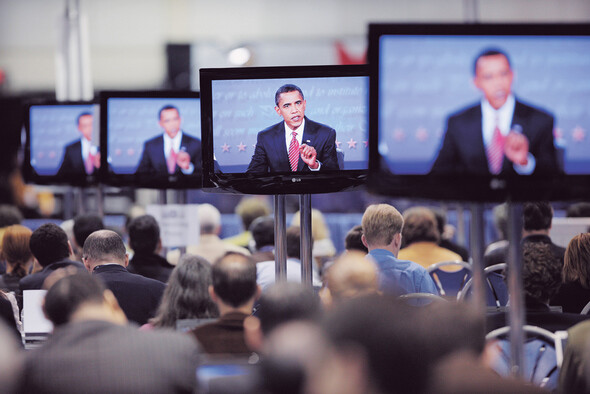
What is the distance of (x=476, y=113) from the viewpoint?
2986 mm

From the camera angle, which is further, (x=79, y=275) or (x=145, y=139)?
(x=145, y=139)

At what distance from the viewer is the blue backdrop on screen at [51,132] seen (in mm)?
6531

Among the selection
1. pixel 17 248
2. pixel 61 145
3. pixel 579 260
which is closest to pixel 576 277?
pixel 579 260

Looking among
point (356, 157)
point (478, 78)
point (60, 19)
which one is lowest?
point (356, 157)

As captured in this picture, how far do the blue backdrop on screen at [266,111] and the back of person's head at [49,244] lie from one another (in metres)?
1.62

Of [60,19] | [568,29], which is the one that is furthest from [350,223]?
[568,29]

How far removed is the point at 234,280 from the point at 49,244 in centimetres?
220

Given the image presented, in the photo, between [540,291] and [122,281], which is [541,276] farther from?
[122,281]

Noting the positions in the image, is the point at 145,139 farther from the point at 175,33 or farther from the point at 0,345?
the point at 175,33

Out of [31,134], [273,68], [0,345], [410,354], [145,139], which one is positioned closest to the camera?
[410,354]

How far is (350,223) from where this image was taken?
10.8m

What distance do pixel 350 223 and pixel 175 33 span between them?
674cm

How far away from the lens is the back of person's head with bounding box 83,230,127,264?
469 cm

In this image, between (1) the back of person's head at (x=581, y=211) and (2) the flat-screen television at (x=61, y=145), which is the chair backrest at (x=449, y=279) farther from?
(2) the flat-screen television at (x=61, y=145)
